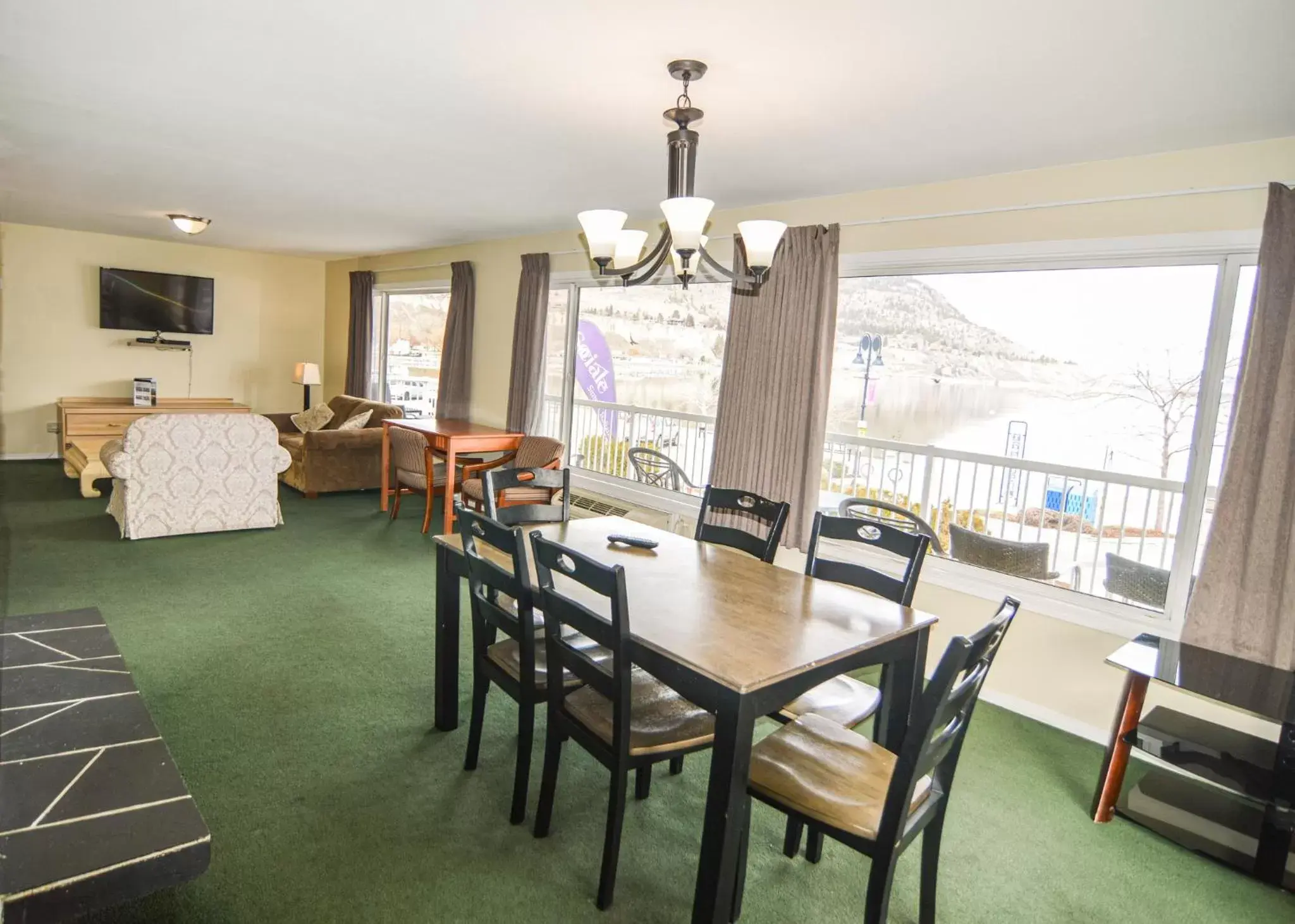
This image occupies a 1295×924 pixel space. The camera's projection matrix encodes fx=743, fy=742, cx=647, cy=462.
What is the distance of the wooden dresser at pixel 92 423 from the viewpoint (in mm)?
6078

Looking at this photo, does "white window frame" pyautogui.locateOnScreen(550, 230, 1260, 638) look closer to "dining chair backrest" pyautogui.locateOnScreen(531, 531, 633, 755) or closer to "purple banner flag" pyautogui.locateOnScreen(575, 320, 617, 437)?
"dining chair backrest" pyautogui.locateOnScreen(531, 531, 633, 755)

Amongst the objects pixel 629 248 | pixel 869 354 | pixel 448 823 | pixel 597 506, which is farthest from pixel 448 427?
pixel 448 823

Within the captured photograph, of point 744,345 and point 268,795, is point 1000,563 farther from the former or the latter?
point 268,795

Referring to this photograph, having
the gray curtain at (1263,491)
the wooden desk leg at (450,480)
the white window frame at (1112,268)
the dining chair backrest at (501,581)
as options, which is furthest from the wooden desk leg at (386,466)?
the gray curtain at (1263,491)

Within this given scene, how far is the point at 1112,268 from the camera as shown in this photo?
3059 mm

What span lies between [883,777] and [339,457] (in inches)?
231

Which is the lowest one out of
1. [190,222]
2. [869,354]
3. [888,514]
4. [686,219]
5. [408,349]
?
[888,514]

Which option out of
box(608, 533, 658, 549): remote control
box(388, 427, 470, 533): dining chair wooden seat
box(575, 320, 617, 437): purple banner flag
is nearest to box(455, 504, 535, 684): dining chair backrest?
box(608, 533, 658, 549): remote control

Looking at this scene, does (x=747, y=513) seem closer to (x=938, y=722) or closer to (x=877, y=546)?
(x=877, y=546)

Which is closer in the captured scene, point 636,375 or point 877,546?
point 877,546

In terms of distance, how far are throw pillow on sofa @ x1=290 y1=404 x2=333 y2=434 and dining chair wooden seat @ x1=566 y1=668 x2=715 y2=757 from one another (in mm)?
6329

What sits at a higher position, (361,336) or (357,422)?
(361,336)

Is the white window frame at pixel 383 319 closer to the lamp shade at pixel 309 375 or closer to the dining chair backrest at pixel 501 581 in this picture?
the lamp shade at pixel 309 375

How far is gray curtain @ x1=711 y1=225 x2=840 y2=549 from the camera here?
384 centimetres
